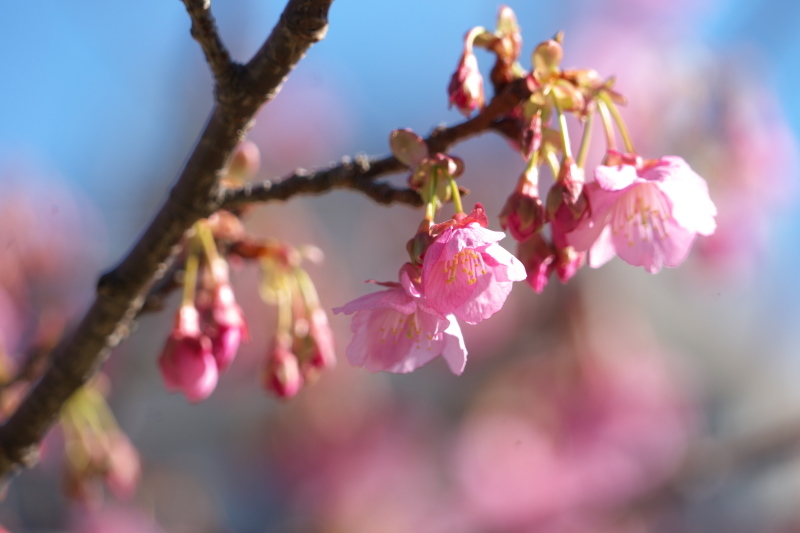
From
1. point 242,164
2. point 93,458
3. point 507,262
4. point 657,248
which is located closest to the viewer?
point 507,262

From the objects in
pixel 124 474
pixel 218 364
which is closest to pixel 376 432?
pixel 124 474

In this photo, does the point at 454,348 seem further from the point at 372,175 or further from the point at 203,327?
the point at 203,327

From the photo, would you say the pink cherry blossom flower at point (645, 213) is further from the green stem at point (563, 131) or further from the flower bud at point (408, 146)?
the flower bud at point (408, 146)

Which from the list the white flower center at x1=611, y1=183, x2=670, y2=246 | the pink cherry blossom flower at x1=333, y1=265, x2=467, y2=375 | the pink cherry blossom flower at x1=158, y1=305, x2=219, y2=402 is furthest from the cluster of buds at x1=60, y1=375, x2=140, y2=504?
the white flower center at x1=611, y1=183, x2=670, y2=246

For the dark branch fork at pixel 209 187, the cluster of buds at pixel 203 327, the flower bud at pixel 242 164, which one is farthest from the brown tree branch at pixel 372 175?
the flower bud at pixel 242 164

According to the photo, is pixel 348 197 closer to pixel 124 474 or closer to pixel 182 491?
pixel 182 491

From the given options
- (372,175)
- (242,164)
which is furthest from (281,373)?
(372,175)

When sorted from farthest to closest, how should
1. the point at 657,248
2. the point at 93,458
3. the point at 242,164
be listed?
1. the point at 93,458
2. the point at 242,164
3. the point at 657,248
